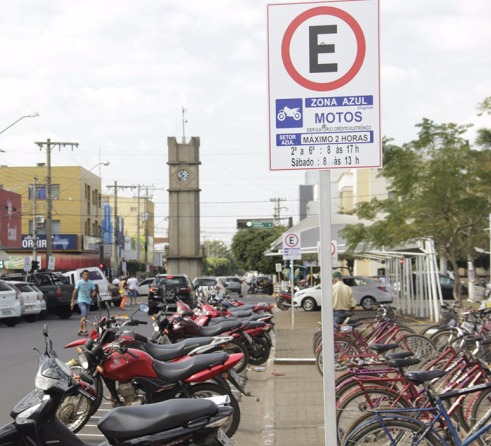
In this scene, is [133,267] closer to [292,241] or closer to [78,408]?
[292,241]

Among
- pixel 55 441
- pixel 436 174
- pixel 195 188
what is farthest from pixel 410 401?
pixel 195 188

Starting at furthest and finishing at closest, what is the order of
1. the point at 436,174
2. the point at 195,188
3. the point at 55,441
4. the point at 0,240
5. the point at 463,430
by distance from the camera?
the point at 195,188 < the point at 0,240 < the point at 436,174 < the point at 463,430 < the point at 55,441

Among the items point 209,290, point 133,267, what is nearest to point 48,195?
point 209,290

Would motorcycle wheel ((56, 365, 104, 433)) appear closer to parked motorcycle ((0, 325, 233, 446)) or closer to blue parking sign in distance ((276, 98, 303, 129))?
parked motorcycle ((0, 325, 233, 446))

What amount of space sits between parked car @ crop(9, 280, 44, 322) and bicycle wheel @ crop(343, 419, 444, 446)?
22.2 metres

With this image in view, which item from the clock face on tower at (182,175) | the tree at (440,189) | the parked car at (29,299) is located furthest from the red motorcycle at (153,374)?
the clock face on tower at (182,175)

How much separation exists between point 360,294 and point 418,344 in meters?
22.5

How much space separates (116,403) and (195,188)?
65.8m

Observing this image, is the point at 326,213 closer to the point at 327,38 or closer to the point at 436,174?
the point at 327,38

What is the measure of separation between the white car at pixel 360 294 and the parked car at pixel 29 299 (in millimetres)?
11906

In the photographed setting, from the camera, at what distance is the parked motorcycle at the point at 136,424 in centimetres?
449

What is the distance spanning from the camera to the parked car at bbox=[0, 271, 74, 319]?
98.3ft

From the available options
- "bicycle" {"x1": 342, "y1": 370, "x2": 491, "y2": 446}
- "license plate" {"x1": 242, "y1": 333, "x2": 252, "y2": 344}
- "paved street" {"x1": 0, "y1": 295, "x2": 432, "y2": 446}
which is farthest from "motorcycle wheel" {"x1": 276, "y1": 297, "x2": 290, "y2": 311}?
"bicycle" {"x1": 342, "y1": 370, "x2": 491, "y2": 446}

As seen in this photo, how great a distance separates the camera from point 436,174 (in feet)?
69.9
